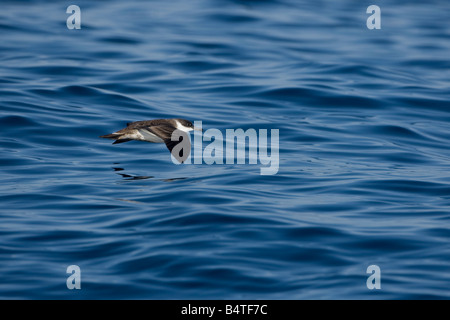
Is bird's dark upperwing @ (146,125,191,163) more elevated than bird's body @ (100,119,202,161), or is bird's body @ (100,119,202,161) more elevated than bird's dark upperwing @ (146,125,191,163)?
bird's body @ (100,119,202,161)

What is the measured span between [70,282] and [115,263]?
56 centimetres

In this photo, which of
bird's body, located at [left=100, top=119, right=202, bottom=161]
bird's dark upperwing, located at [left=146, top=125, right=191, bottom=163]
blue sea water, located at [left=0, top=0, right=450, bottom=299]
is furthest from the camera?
bird's body, located at [left=100, top=119, right=202, bottom=161]

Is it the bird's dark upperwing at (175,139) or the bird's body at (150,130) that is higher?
the bird's body at (150,130)

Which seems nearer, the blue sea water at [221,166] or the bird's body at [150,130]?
the blue sea water at [221,166]

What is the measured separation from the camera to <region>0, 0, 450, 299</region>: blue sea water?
7148 mm

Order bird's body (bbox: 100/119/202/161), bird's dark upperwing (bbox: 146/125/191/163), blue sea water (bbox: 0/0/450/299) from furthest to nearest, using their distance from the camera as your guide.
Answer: bird's body (bbox: 100/119/202/161), bird's dark upperwing (bbox: 146/125/191/163), blue sea water (bbox: 0/0/450/299)

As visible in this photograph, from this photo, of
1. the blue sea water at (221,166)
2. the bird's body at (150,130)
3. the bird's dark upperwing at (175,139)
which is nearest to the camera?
the blue sea water at (221,166)

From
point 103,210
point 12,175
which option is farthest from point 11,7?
point 103,210

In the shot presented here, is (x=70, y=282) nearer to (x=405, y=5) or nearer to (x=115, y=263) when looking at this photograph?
(x=115, y=263)

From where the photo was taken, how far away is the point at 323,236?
801cm

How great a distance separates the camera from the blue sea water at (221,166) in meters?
7.15

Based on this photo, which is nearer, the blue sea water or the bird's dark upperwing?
the blue sea water

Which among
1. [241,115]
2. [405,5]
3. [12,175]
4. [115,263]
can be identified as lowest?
[115,263]

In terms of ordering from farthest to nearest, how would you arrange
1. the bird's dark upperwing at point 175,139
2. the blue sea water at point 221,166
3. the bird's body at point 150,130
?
the bird's body at point 150,130, the bird's dark upperwing at point 175,139, the blue sea water at point 221,166
